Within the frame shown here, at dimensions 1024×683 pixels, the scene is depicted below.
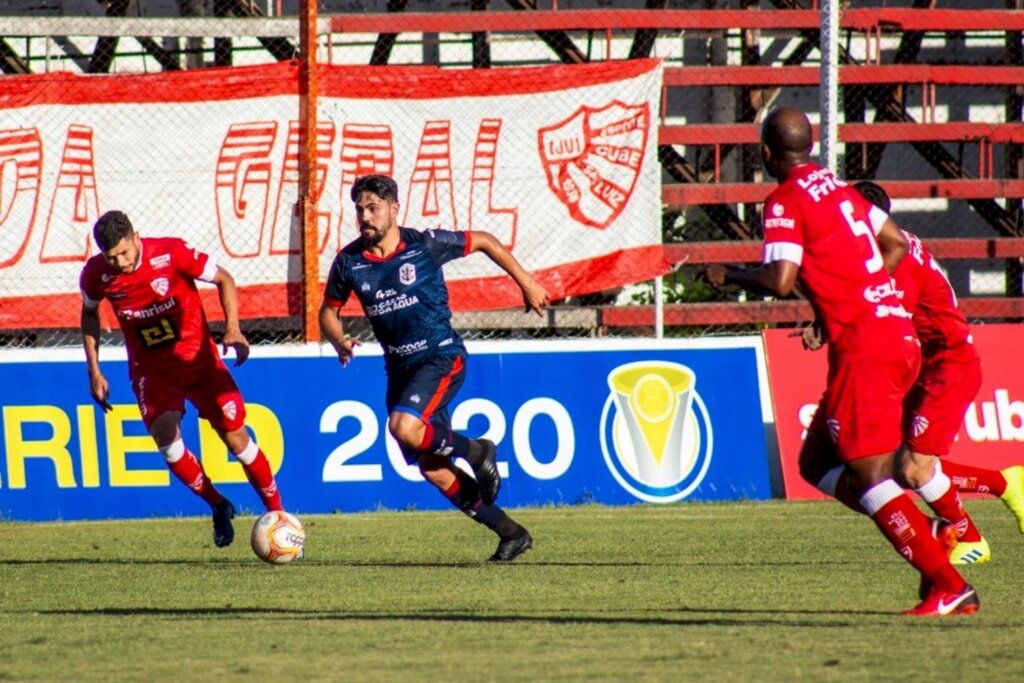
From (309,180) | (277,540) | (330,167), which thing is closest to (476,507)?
(277,540)

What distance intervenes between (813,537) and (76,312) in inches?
252

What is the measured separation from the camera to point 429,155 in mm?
15531

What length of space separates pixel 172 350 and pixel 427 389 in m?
1.93

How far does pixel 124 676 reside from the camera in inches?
240

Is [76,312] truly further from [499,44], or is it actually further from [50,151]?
[499,44]

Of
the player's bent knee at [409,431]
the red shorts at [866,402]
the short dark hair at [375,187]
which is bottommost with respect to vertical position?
the player's bent knee at [409,431]

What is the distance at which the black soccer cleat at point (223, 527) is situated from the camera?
10695mm

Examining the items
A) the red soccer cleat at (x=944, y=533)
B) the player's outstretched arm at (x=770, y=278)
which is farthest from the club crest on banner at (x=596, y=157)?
the player's outstretched arm at (x=770, y=278)

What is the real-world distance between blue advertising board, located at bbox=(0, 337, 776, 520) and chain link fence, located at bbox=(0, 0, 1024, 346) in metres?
1.08

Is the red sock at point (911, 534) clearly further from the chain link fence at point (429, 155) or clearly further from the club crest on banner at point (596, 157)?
the club crest on banner at point (596, 157)

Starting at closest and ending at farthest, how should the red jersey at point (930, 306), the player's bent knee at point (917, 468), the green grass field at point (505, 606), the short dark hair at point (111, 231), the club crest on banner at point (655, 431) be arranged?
1. the green grass field at point (505, 606)
2. the player's bent knee at point (917, 468)
3. the red jersey at point (930, 306)
4. the short dark hair at point (111, 231)
5. the club crest on banner at point (655, 431)

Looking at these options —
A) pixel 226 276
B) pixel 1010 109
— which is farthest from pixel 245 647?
pixel 1010 109

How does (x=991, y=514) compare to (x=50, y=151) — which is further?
(x=50, y=151)

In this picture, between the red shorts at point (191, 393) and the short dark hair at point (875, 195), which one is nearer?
the short dark hair at point (875, 195)
